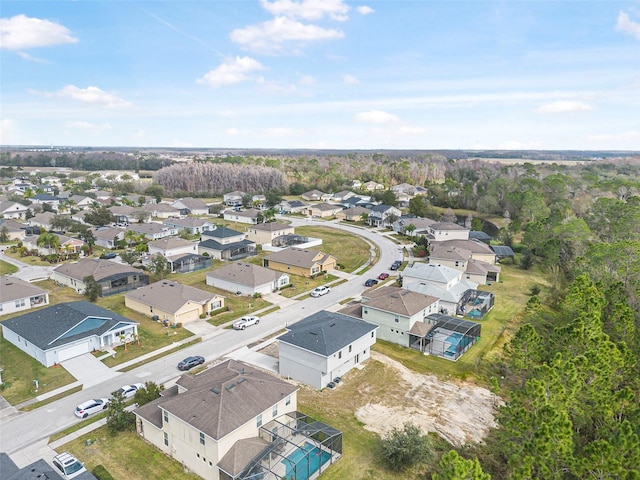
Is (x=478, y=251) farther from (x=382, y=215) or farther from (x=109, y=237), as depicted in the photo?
(x=109, y=237)

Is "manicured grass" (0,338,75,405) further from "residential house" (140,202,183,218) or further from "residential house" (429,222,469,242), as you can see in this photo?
"residential house" (140,202,183,218)

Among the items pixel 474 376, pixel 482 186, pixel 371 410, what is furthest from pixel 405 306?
pixel 482 186

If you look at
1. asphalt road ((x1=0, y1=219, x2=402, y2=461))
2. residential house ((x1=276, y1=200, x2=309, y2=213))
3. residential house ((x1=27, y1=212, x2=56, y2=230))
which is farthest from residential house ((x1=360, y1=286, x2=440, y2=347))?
residential house ((x1=27, y1=212, x2=56, y2=230))

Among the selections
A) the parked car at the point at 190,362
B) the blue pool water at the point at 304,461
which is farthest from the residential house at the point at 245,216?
the blue pool water at the point at 304,461

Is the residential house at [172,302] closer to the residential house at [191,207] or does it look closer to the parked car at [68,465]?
the parked car at [68,465]

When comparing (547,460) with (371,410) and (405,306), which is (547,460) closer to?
(371,410)

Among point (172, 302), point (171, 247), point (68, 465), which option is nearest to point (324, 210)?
point (171, 247)
